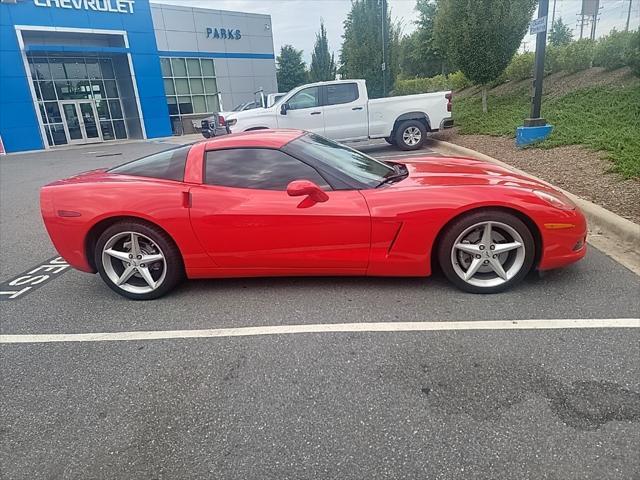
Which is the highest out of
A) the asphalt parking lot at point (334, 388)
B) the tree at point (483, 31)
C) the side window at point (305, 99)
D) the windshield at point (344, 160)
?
the tree at point (483, 31)

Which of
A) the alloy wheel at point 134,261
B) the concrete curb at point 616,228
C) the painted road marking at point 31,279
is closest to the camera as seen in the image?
the alloy wheel at point 134,261

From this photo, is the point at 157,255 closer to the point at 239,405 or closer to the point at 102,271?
the point at 102,271

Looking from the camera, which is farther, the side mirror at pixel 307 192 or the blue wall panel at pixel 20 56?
the blue wall panel at pixel 20 56

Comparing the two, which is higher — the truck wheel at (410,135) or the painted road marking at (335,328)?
the truck wheel at (410,135)

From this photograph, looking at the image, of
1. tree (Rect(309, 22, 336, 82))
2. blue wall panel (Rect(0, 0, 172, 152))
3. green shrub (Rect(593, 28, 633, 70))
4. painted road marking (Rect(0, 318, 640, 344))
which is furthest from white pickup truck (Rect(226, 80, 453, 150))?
tree (Rect(309, 22, 336, 82))

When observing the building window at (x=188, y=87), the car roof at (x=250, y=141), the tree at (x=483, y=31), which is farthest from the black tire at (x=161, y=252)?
the building window at (x=188, y=87)

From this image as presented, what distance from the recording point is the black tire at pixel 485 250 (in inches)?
128

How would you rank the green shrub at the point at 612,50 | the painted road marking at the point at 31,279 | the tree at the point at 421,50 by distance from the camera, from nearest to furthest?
the painted road marking at the point at 31,279 → the green shrub at the point at 612,50 → the tree at the point at 421,50

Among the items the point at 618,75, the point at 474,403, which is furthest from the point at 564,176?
the point at 618,75

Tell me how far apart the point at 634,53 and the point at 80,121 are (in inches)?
1024

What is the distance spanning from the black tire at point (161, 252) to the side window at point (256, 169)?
0.60m

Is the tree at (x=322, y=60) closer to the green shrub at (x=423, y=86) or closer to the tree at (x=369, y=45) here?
the green shrub at (x=423, y=86)

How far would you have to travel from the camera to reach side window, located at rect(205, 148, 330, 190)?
Result: 11.6ft

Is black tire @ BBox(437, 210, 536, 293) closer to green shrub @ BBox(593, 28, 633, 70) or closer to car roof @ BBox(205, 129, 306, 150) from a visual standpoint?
car roof @ BBox(205, 129, 306, 150)
